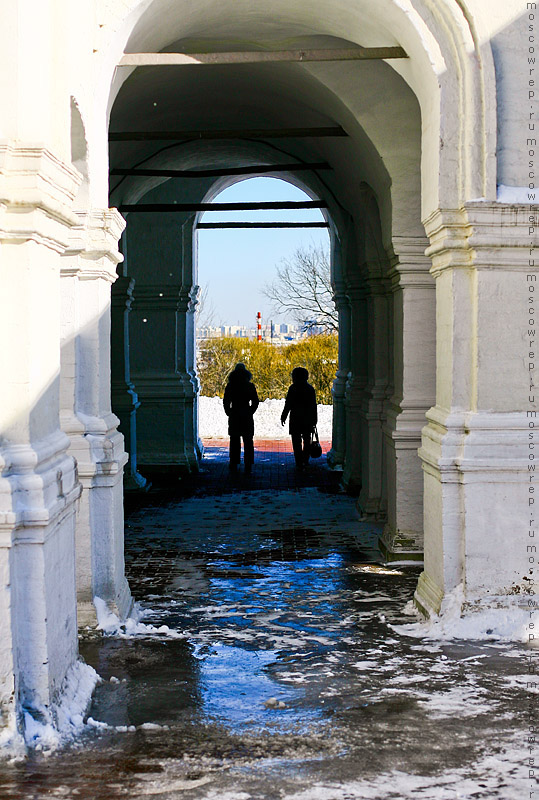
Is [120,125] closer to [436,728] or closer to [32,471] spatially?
[32,471]

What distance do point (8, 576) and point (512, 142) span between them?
4067 mm

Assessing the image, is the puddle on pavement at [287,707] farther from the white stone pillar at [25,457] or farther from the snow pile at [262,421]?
the snow pile at [262,421]

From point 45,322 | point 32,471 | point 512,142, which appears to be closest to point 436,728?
point 32,471

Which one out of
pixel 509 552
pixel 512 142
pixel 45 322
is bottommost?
pixel 509 552

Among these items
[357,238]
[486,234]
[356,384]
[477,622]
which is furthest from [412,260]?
[356,384]

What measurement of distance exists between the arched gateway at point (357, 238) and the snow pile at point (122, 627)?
0.12 m

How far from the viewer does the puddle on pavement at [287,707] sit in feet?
12.7

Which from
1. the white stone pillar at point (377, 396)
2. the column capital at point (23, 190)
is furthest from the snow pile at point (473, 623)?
the white stone pillar at point (377, 396)

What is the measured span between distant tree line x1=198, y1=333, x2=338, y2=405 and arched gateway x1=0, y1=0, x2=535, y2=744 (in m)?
15.9

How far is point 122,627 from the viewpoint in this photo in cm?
615

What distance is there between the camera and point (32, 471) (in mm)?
4293

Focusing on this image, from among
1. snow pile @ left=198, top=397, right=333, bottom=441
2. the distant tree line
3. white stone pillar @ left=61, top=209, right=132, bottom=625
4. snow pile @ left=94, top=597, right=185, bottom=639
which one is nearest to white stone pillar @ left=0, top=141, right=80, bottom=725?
snow pile @ left=94, top=597, right=185, bottom=639

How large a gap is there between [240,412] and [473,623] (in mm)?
9270

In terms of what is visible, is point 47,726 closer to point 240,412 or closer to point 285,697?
point 285,697
